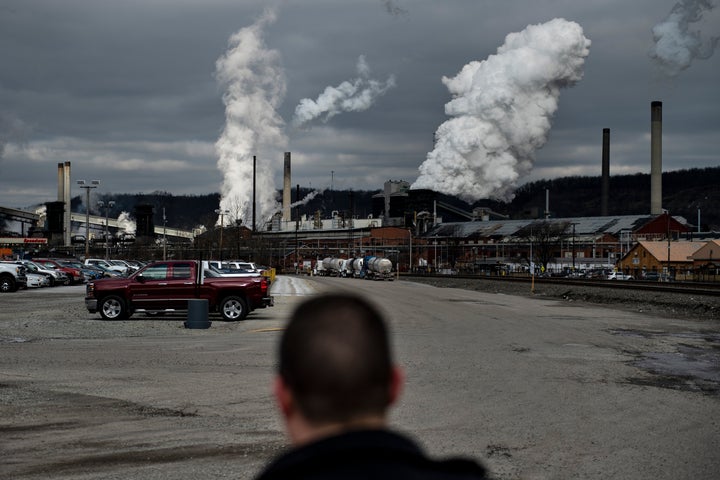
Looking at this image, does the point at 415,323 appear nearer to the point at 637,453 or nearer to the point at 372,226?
the point at 637,453

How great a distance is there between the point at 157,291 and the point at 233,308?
248cm

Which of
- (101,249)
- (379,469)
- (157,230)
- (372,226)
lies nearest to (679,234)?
(372,226)

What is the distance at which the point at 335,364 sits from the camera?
6.98 ft

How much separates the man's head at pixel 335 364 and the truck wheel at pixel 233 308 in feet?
85.1

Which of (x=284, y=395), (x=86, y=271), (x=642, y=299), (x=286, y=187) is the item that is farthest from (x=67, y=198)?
(x=284, y=395)

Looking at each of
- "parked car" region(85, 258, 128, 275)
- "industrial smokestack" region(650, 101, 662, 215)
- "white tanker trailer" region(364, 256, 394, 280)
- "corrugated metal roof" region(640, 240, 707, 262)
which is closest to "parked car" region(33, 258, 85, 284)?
"parked car" region(85, 258, 128, 275)

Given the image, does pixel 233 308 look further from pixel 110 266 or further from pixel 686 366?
pixel 110 266

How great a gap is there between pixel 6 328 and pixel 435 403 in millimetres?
16448

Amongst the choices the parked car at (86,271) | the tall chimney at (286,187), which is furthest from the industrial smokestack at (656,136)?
the parked car at (86,271)

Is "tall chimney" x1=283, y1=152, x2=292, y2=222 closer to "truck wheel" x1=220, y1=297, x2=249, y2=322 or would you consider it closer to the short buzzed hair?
"truck wheel" x1=220, y1=297, x2=249, y2=322

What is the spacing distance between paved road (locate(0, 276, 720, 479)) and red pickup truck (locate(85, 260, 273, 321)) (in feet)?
9.79

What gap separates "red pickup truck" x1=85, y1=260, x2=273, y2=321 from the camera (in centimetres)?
2742

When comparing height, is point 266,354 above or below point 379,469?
below

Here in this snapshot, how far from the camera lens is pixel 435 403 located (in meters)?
12.4
